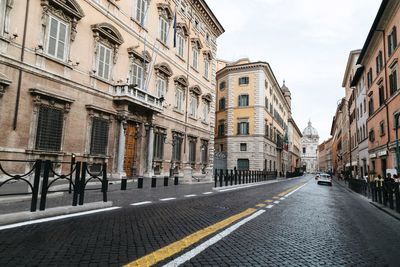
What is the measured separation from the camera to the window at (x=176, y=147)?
2375cm

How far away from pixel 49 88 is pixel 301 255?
13.3m

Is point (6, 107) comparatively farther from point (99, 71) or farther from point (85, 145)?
point (99, 71)

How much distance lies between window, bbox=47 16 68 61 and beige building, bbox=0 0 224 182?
0.16 feet

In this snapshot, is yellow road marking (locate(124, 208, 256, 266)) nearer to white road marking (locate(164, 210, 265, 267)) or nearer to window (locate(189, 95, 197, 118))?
white road marking (locate(164, 210, 265, 267))

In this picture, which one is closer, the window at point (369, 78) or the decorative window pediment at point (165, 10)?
the decorative window pediment at point (165, 10)

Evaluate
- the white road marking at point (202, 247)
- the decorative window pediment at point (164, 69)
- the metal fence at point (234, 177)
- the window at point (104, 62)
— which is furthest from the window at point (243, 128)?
the white road marking at point (202, 247)

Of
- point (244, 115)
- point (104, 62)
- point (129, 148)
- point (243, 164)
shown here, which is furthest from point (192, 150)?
point (244, 115)

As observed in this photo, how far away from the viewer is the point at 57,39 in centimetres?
1386

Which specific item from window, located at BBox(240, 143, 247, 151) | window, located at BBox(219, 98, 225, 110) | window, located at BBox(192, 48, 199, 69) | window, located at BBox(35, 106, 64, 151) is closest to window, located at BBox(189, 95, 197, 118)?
Result: window, located at BBox(192, 48, 199, 69)

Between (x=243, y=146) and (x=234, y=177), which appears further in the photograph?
(x=243, y=146)

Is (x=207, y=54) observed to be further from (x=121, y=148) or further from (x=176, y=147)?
(x=121, y=148)

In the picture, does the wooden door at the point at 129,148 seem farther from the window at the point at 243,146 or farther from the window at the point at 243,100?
the window at the point at 243,100

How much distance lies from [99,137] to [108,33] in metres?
6.32

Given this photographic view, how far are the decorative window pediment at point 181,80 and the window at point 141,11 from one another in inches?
222
